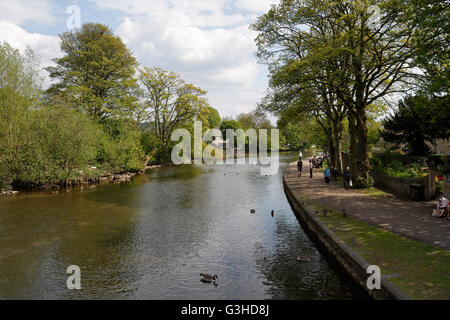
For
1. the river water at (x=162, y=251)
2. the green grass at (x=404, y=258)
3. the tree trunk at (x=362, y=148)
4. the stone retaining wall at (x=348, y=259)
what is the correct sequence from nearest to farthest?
the green grass at (x=404, y=258), the stone retaining wall at (x=348, y=259), the river water at (x=162, y=251), the tree trunk at (x=362, y=148)

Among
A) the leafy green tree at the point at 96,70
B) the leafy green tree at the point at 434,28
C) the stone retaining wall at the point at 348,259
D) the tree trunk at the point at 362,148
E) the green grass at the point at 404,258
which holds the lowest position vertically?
the stone retaining wall at the point at 348,259

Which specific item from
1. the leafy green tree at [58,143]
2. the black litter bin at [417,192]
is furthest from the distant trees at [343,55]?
the leafy green tree at [58,143]

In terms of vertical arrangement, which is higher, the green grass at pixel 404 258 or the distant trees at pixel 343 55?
the distant trees at pixel 343 55

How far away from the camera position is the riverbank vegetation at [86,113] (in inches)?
1158

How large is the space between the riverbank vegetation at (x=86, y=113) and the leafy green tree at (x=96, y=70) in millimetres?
126

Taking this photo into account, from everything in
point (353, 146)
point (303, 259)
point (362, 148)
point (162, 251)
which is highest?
point (353, 146)

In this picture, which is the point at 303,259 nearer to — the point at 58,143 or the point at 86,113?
the point at 58,143

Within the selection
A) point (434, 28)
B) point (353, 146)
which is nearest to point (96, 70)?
point (353, 146)

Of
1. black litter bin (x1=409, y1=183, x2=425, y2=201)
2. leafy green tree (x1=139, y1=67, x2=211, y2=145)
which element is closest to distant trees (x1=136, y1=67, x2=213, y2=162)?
leafy green tree (x1=139, y1=67, x2=211, y2=145)

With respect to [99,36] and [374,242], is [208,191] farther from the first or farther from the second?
[99,36]

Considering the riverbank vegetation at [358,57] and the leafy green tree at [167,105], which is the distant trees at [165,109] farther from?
the riverbank vegetation at [358,57]

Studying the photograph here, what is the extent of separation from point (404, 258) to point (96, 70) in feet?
145

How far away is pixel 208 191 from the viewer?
28016mm

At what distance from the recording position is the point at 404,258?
9422 millimetres
